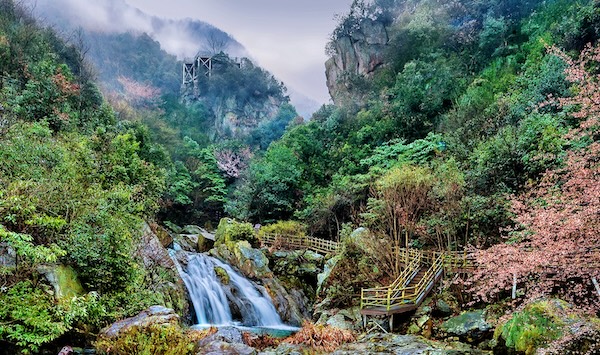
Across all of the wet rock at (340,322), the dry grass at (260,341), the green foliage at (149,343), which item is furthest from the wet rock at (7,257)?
the wet rock at (340,322)

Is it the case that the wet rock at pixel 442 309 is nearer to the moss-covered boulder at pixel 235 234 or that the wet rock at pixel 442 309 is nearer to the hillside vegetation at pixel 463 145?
the hillside vegetation at pixel 463 145

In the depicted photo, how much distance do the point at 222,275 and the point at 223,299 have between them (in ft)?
4.45

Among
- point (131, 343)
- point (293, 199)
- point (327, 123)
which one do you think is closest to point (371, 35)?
point (327, 123)

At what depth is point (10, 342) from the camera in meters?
5.43

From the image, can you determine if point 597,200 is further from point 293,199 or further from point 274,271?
point 293,199

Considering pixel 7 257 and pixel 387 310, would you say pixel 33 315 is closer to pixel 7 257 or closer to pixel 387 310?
pixel 7 257

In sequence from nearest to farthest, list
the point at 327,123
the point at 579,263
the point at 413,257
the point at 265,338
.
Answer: the point at 579,263 < the point at 265,338 < the point at 413,257 < the point at 327,123

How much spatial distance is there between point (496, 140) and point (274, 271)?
11.5 metres

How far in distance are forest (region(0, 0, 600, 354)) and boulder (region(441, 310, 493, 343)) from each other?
1.78ft

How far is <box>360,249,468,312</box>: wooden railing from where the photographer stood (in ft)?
39.8

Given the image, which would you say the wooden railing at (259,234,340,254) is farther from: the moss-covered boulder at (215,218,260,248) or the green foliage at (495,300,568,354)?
the green foliage at (495,300,568,354)

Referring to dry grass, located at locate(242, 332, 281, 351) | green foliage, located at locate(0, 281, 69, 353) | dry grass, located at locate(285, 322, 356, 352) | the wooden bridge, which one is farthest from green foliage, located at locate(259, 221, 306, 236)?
green foliage, located at locate(0, 281, 69, 353)

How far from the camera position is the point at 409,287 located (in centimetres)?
1237

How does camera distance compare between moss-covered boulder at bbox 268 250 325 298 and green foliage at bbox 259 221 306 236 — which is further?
green foliage at bbox 259 221 306 236
